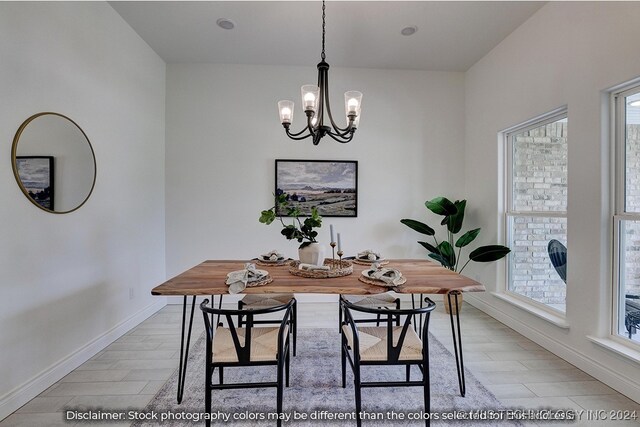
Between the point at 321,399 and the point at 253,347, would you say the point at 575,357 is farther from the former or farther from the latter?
the point at 253,347

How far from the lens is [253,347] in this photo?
160 cm

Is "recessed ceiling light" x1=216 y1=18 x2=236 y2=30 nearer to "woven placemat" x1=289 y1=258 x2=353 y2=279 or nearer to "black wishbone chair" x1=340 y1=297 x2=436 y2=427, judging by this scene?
"woven placemat" x1=289 y1=258 x2=353 y2=279

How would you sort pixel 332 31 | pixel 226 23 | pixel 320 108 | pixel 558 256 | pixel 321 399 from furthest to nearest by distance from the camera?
pixel 332 31
pixel 226 23
pixel 558 256
pixel 320 108
pixel 321 399

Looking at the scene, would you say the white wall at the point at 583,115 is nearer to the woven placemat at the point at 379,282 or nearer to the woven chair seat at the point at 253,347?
the woven placemat at the point at 379,282

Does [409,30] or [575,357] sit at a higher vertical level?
[409,30]

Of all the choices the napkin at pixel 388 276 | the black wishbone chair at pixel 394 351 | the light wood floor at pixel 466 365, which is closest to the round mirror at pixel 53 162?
the light wood floor at pixel 466 365

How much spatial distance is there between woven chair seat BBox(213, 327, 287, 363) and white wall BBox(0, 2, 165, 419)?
4.19 ft

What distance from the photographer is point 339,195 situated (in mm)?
3721

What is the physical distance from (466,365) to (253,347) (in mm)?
1707

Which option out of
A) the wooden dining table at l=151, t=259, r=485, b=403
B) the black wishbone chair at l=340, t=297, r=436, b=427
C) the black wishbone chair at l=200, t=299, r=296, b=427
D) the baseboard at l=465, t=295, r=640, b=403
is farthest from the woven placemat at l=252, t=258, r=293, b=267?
the baseboard at l=465, t=295, r=640, b=403

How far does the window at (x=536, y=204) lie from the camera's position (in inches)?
100

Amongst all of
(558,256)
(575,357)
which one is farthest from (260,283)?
(558,256)

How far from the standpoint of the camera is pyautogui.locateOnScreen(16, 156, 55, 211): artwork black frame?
180 cm

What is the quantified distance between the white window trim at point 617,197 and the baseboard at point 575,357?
223 mm
